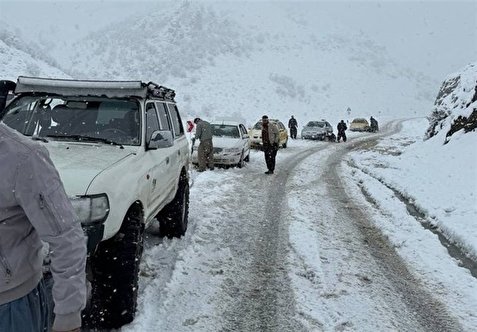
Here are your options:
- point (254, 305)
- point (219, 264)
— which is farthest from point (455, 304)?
point (219, 264)

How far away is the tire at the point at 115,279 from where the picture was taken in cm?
368

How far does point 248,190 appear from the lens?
1095cm

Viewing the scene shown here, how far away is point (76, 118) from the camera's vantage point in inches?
185

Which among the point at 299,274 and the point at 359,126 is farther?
the point at 359,126

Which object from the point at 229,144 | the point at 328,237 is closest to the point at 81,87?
the point at 328,237

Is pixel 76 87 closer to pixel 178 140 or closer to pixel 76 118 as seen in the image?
pixel 76 118

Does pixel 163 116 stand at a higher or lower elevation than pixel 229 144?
higher

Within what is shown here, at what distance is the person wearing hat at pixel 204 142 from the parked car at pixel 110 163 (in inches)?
271

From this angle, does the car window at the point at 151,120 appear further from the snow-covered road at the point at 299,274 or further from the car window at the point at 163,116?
the snow-covered road at the point at 299,274

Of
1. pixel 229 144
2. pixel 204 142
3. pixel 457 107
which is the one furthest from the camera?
pixel 457 107

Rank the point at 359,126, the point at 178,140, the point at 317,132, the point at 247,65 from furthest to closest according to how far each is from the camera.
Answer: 1. the point at 247,65
2. the point at 359,126
3. the point at 317,132
4. the point at 178,140

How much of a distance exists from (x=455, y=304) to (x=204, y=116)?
1802 inches

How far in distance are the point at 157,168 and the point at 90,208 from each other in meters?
1.75

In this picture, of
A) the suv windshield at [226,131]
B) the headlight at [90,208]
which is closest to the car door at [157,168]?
the headlight at [90,208]
